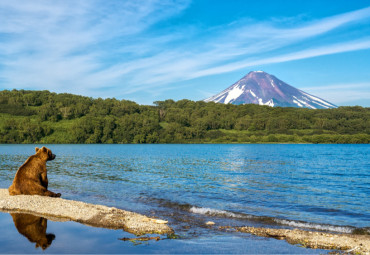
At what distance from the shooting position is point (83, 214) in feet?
39.6

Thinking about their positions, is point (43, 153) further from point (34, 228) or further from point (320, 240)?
point (320, 240)

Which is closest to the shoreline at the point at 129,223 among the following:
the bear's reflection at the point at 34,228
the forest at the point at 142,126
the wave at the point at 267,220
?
the bear's reflection at the point at 34,228

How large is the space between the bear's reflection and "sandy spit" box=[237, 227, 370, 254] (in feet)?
21.3

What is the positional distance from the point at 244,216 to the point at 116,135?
174 metres

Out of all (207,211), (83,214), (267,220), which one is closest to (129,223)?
(83,214)

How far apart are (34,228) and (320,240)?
30.3ft

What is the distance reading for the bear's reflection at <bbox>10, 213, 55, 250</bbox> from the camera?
8.70 m

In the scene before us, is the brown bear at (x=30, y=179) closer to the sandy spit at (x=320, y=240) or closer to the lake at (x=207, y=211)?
the lake at (x=207, y=211)

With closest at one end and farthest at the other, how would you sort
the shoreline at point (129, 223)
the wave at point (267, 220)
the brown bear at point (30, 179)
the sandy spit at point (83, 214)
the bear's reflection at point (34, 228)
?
the bear's reflection at point (34, 228)
the shoreline at point (129, 223)
the sandy spit at point (83, 214)
the wave at point (267, 220)
the brown bear at point (30, 179)

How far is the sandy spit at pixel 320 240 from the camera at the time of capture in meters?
9.16

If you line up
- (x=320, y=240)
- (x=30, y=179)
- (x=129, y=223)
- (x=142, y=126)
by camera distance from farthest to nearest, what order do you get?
(x=142, y=126), (x=30, y=179), (x=129, y=223), (x=320, y=240)

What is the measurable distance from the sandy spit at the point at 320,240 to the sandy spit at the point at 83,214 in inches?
135

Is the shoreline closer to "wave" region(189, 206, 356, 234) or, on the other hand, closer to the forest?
"wave" region(189, 206, 356, 234)

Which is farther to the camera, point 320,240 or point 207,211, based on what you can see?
point 207,211
